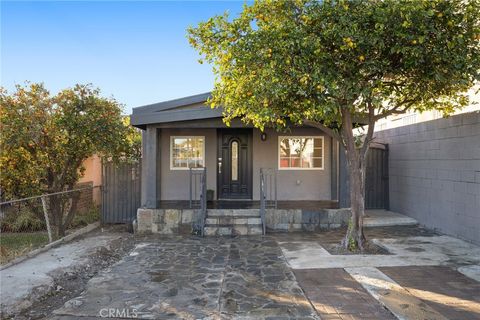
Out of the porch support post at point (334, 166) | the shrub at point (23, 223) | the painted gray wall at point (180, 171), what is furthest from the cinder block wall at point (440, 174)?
the shrub at point (23, 223)

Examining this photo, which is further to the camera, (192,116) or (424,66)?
(192,116)

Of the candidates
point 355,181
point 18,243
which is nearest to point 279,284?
point 355,181

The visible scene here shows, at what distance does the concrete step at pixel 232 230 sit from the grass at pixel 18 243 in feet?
11.2

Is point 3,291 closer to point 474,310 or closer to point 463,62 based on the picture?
point 474,310

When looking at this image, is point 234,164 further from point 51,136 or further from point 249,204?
point 51,136

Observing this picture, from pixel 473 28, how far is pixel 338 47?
2013mm

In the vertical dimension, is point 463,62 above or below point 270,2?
below

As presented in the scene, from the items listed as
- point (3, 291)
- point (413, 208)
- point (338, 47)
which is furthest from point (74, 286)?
point (413, 208)

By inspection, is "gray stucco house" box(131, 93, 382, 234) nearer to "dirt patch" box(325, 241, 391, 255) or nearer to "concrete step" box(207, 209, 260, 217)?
"concrete step" box(207, 209, 260, 217)

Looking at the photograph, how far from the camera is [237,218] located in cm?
834

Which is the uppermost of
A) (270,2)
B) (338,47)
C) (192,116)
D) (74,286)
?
(270,2)

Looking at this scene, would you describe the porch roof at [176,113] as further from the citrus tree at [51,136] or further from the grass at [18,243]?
the grass at [18,243]

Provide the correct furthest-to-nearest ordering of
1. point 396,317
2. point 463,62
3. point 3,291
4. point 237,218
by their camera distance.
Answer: point 237,218, point 463,62, point 3,291, point 396,317

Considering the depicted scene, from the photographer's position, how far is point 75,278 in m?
5.23
